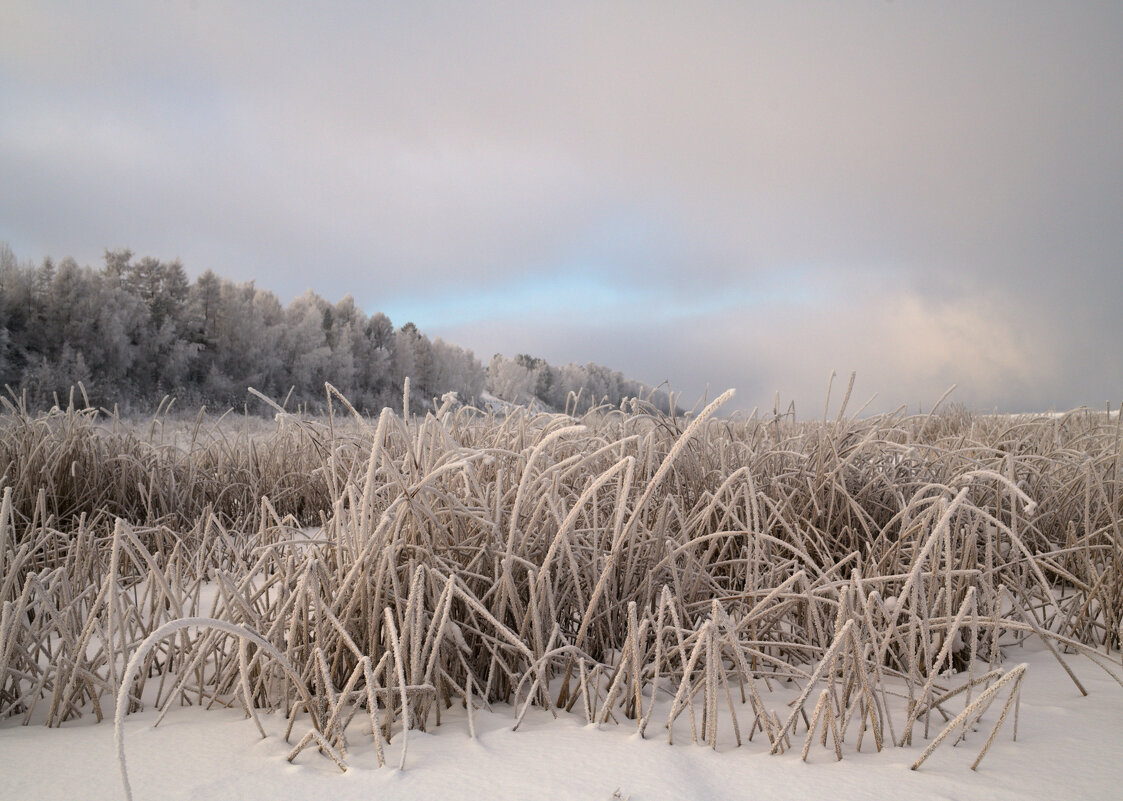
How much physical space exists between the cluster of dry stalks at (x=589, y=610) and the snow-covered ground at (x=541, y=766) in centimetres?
4

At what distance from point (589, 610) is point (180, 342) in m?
17.0

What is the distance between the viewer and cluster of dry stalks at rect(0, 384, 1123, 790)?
1068 millimetres

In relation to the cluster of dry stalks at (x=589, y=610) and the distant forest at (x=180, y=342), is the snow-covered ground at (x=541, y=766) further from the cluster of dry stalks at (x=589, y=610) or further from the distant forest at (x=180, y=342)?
the distant forest at (x=180, y=342)

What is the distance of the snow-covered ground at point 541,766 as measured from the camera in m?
0.87

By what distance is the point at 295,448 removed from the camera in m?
4.14

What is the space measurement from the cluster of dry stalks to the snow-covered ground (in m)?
0.04

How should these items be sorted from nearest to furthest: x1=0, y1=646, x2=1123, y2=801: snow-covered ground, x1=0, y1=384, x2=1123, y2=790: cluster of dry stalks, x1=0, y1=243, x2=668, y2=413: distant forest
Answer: x1=0, y1=646, x2=1123, y2=801: snow-covered ground
x1=0, y1=384, x2=1123, y2=790: cluster of dry stalks
x1=0, y1=243, x2=668, y2=413: distant forest

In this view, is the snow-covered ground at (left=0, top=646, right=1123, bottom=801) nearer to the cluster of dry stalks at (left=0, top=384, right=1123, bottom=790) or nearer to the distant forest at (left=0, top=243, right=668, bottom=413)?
the cluster of dry stalks at (left=0, top=384, right=1123, bottom=790)

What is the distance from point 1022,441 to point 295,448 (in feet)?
13.3

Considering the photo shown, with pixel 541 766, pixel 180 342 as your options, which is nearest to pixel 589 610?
pixel 541 766

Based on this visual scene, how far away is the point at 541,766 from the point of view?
0.93m

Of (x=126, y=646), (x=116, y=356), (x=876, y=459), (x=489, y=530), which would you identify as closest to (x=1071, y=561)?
(x=876, y=459)

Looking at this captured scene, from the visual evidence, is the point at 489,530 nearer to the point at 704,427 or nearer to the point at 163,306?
the point at 704,427

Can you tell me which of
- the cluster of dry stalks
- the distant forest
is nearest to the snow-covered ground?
the cluster of dry stalks
